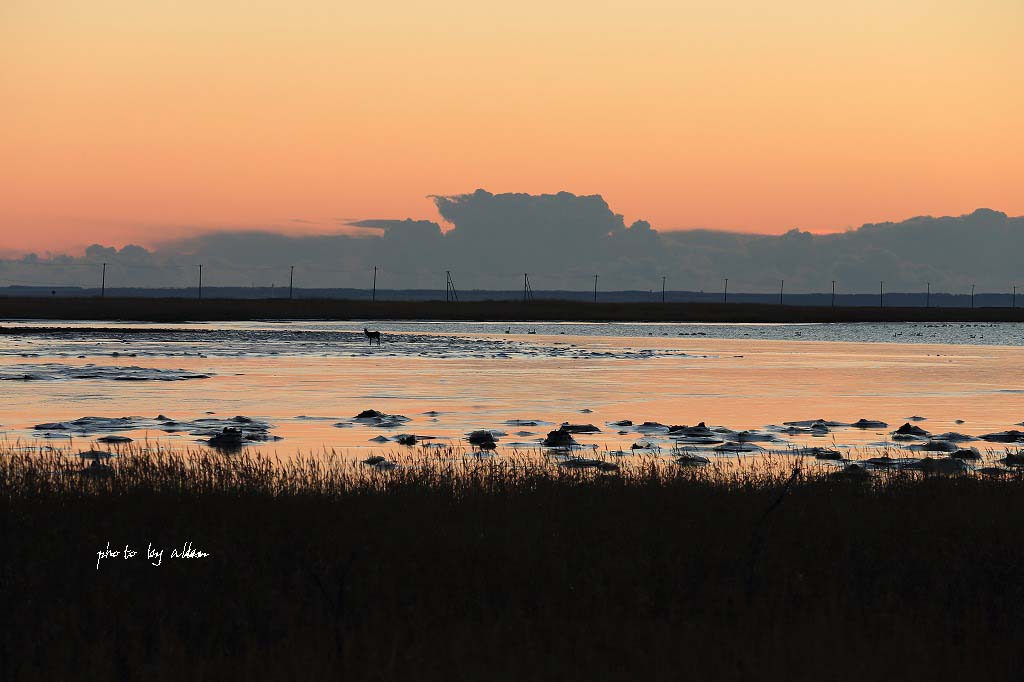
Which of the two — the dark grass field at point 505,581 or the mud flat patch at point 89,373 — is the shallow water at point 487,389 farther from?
the dark grass field at point 505,581

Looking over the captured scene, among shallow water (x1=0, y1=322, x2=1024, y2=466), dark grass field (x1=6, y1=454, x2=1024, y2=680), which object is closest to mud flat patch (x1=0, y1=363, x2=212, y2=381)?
shallow water (x1=0, y1=322, x2=1024, y2=466)

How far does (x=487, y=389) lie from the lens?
4472 centimetres

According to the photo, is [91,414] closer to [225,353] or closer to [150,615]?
[150,615]

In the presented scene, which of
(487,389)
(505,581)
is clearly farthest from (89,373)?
(505,581)

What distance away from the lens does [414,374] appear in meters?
52.4

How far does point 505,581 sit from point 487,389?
1243 inches

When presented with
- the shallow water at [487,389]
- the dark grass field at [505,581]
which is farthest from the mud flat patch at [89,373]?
the dark grass field at [505,581]

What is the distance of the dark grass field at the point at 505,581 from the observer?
1045 cm

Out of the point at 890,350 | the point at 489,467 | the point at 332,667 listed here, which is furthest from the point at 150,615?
the point at 890,350

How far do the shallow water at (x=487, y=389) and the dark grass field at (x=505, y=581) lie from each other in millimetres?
8134

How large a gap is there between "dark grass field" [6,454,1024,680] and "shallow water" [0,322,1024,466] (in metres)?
8.13

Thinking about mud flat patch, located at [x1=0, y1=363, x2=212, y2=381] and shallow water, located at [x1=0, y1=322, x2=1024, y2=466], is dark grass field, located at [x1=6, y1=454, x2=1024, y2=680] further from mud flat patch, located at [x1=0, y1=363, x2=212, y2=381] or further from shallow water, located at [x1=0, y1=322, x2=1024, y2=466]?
mud flat patch, located at [x1=0, y1=363, x2=212, y2=381]

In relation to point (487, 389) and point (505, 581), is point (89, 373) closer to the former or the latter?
point (487, 389)

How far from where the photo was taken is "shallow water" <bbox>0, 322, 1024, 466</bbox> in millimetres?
30250
